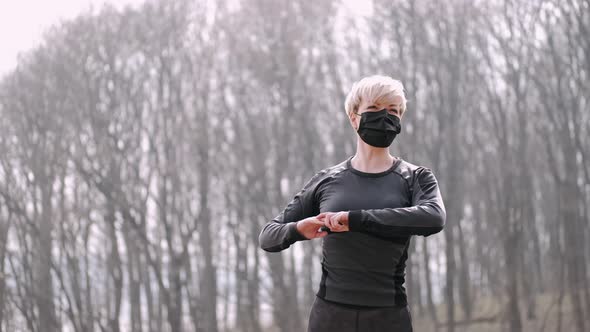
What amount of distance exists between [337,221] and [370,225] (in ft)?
0.35

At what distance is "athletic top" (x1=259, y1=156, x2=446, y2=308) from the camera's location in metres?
2.29

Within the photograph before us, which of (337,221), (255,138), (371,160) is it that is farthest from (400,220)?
(255,138)

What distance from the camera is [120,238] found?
797 inches

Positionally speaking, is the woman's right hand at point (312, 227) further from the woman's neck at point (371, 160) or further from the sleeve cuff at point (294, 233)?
the woman's neck at point (371, 160)

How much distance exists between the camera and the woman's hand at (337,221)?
2.22 meters

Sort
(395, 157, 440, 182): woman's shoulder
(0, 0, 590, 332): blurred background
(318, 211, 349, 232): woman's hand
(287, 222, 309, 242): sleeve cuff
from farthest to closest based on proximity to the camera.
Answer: (0, 0, 590, 332): blurred background < (395, 157, 440, 182): woman's shoulder < (287, 222, 309, 242): sleeve cuff < (318, 211, 349, 232): woman's hand

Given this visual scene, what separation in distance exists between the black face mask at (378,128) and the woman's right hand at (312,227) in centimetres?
35

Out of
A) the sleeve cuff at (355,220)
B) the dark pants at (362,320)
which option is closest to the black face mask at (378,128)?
the sleeve cuff at (355,220)

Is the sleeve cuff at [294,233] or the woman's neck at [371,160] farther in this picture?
the woman's neck at [371,160]

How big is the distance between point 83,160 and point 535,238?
37.0 ft

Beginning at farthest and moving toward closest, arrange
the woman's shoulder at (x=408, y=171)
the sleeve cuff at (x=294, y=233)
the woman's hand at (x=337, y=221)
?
1. the woman's shoulder at (x=408, y=171)
2. the sleeve cuff at (x=294, y=233)
3. the woman's hand at (x=337, y=221)

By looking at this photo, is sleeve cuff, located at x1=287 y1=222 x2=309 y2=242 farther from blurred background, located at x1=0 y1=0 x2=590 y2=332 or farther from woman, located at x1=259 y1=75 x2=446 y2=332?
blurred background, located at x1=0 y1=0 x2=590 y2=332

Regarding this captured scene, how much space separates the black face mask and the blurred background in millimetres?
11921

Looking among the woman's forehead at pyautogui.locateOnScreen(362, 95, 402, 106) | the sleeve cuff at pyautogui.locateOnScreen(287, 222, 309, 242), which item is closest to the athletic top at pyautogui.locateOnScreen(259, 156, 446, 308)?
the sleeve cuff at pyautogui.locateOnScreen(287, 222, 309, 242)
